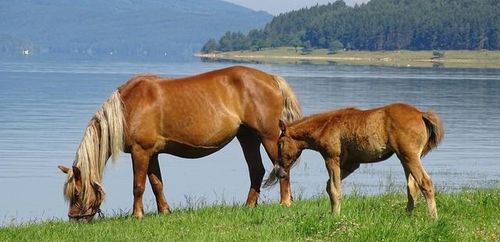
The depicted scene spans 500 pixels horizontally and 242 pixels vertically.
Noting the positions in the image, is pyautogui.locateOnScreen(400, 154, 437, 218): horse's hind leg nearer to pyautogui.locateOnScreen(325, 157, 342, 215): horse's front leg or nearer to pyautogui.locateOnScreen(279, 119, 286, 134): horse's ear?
pyautogui.locateOnScreen(325, 157, 342, 215): horse's front leg

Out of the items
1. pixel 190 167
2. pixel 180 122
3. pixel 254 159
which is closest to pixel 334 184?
pixel 180 122

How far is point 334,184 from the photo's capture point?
40.9 feet

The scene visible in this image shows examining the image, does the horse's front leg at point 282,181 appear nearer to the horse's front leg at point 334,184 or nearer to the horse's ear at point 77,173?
the horse's front leg at point 334,184

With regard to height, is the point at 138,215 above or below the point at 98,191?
below

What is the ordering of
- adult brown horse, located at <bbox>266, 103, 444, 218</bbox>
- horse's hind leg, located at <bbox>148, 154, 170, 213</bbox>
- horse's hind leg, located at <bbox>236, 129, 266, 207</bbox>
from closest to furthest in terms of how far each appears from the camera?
adult brown horse, located at <bbox>266, 103, 444, 218</bbox>
horse's hind leg, located at <bbox>148, 154, 170, 213</bbox>
horse's hind leg, located at <bbox>236, 129, 266, 207</bbox>

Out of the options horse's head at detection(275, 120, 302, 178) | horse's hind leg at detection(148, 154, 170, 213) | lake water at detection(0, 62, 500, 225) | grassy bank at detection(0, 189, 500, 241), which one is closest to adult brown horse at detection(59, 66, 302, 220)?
horse's hind leg at detection(148, 154, 170, 213)

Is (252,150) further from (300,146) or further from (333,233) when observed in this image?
(333,233)

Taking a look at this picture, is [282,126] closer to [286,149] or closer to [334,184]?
[286,149]

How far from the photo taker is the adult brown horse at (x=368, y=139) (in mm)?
12109

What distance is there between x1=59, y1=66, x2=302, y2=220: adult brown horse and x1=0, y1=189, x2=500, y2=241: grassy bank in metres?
0.57

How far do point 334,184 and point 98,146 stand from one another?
3.18 meters

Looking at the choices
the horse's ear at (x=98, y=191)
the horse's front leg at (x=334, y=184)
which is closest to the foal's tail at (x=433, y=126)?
the horse's front leg at (x=334, y=184)

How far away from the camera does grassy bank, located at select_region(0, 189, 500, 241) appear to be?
36.2ft

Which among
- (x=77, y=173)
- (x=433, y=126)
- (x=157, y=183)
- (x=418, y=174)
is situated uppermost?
(x=433, y=126)
